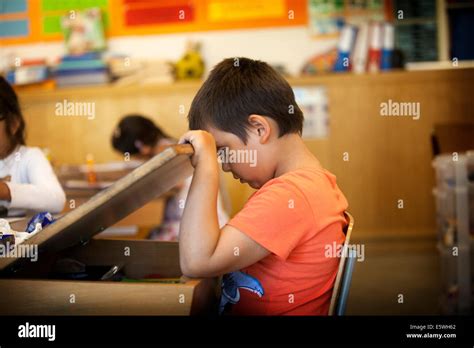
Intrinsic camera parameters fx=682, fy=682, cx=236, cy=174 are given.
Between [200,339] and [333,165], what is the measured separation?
7.52 ft

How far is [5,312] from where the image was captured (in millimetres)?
958

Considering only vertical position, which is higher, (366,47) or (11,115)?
(366,47)

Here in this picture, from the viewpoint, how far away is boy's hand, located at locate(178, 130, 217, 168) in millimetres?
961

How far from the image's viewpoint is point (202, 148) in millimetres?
961

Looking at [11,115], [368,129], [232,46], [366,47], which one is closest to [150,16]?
[232,46]

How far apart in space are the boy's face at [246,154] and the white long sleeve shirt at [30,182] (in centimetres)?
50

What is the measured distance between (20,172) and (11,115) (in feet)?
0.46

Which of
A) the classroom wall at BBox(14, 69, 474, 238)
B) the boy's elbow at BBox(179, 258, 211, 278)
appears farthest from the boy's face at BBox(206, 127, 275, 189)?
the classroom wall at BBox(14, 69, 474, 238)

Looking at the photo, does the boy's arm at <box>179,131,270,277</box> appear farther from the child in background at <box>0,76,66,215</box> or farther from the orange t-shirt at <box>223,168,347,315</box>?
the child in background at <box>0,76,66,215</box>

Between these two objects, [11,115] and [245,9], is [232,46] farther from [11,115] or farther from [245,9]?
[11,115]

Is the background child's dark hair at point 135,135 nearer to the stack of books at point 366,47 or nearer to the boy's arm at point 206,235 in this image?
the stack of books at point 366,47

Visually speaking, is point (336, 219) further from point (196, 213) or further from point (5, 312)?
point (5, 312)

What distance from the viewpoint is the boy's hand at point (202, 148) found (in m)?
0.96

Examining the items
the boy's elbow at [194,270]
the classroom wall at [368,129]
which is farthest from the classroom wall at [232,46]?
the boy's elbow at [194,270]
